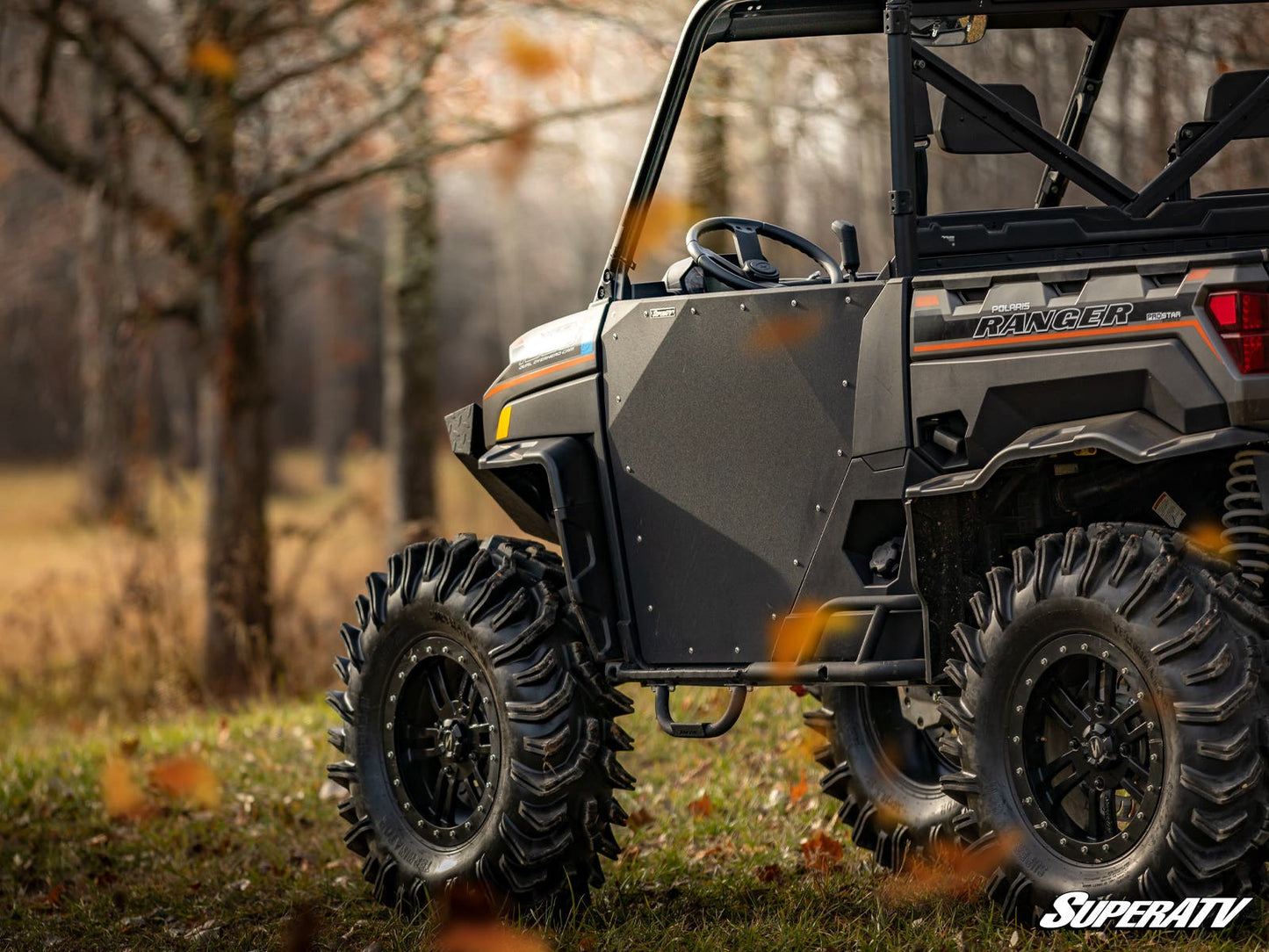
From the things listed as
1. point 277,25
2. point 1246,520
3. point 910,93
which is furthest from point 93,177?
point 1246,520

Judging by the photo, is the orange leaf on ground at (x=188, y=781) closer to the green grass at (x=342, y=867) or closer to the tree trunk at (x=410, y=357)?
the green grass at (x=342, y=867)

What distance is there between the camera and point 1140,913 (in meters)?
4.12

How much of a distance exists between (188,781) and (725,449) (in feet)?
13.6

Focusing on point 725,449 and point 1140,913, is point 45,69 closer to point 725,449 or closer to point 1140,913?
point 725,449

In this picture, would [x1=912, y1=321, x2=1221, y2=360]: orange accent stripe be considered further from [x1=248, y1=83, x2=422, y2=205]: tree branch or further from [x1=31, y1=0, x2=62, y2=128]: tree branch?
[x1=31, y1=0, x2=62, y2=128]: tree branch

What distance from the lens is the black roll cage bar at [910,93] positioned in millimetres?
4625

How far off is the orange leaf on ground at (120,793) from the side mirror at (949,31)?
191 inches

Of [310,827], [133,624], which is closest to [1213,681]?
[310,827]

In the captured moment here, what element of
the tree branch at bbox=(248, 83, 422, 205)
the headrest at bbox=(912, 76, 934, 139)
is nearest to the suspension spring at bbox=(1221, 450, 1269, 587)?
the headrest at bbox=(912, 76, 934, 139)

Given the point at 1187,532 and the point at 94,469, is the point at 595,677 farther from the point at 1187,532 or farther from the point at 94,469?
the point at 94,469

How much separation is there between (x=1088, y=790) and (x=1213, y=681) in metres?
0.51

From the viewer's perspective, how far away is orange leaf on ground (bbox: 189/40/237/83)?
37.5ft

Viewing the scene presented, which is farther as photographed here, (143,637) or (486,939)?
(143,637)

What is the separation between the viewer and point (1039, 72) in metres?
9.42
